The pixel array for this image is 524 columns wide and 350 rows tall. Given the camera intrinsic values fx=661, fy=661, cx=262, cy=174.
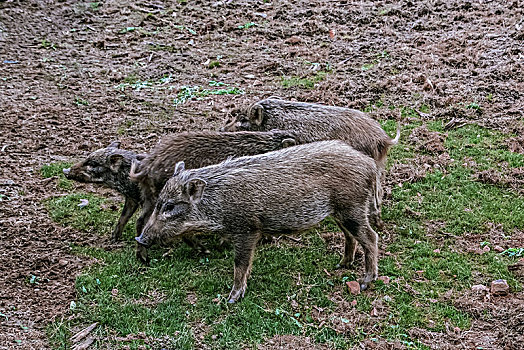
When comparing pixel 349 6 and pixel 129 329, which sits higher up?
pixel 349 6

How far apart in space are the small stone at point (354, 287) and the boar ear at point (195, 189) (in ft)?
4.76

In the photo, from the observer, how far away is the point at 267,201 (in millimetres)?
5406

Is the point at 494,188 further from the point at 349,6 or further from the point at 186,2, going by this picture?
the point at 186,2

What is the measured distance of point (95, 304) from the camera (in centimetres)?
536

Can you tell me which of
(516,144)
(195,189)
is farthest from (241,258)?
(516,144)

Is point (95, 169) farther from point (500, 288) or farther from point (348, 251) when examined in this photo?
point (500, 288)

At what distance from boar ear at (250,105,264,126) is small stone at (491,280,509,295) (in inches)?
120

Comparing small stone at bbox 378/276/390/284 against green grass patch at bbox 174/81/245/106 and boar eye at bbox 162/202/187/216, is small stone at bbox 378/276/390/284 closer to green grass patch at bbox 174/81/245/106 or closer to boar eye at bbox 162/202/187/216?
boar eye at bbox 162/202/187/216

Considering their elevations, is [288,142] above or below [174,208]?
above

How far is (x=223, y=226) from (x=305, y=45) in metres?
5.75

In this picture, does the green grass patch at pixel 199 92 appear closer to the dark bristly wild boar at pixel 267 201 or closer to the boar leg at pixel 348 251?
the dark bristly wild boar at pixel 267 201

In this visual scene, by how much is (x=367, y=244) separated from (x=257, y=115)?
2.32 m

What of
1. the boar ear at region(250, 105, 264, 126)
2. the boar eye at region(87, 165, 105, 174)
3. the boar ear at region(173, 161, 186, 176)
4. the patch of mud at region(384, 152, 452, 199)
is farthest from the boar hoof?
the boar ear at region(250, 105, 264, 126)

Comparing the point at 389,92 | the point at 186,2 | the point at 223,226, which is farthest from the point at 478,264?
the point at 186,2
